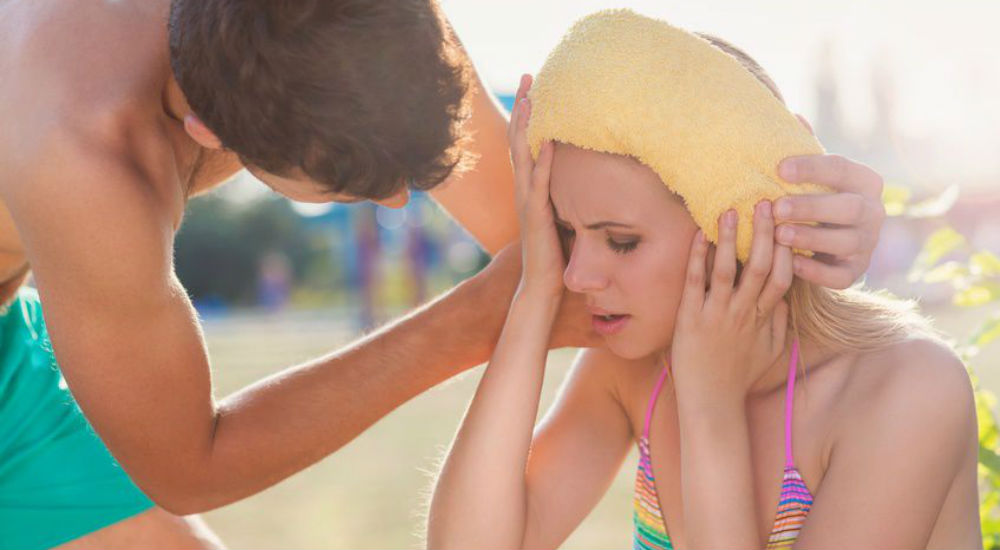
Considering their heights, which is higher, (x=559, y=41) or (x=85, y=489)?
(x=559, y=41)

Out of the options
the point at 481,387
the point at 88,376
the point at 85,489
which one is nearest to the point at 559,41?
the point at 481,387

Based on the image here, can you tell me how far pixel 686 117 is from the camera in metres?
2.01

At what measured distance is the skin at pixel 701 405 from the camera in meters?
2.00

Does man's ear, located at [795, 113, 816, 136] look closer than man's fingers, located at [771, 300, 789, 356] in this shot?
Yes

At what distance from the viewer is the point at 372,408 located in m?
2.42

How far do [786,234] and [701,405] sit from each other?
37 cm

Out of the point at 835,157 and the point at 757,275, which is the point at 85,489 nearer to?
the point at 757,275

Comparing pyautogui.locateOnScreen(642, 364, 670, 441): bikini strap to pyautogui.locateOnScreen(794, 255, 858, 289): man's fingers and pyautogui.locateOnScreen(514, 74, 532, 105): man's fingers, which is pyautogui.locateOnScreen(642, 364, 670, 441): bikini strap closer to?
pyautogui.locateOnScreen(794, 255, 858, 289): man's fingers

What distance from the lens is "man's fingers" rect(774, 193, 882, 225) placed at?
195cm

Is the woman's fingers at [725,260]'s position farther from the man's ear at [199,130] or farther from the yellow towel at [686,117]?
the man's ear at [199,130]

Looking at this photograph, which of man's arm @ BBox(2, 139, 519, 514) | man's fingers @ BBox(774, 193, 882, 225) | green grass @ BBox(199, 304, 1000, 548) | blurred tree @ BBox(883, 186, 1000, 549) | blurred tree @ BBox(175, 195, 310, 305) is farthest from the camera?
blurred tree @ BBox(175, 195, 310, 305)

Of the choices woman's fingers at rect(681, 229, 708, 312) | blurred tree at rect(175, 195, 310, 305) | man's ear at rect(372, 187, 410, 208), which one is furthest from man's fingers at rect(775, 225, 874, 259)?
blurred tree at rect(175, 195, 310, 305)

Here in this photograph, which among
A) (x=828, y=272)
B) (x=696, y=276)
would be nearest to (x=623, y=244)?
(x=696, y=276)

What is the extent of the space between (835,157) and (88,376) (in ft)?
4.76
